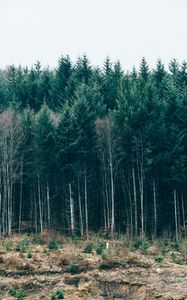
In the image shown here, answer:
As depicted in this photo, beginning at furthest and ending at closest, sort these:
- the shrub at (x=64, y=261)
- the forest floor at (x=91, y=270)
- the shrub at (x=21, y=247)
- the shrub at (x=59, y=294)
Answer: the shrub at (x=21, y=247)
the shrub at (x=64, y=261)
the forest floor at (x=91, y=270)
the shrub at (x=59, y=294)

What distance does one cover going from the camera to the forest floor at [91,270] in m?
27.4

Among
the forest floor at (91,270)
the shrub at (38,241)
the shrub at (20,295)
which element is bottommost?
the shrub at (20,295)

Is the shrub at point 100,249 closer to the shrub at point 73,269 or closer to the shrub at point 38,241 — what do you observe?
the shrub at point 73,269

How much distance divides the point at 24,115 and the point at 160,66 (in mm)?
25388

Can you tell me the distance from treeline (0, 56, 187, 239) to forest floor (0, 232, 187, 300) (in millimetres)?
6407

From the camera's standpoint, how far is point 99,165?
4750 cm

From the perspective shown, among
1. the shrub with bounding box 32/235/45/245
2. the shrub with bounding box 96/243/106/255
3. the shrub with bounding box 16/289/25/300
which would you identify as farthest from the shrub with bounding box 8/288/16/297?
the shrub with bounding box 32/235/45/245

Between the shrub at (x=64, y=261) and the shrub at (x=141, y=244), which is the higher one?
the shrub at (x=141, y=244)

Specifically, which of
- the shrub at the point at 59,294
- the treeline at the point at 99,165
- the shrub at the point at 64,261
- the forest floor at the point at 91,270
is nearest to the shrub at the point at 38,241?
the forest floor at the point at 91,270

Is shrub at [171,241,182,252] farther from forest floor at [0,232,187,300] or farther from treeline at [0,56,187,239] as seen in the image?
treeline at [0,56,187,239]

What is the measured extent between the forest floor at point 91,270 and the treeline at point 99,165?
6.41 metres

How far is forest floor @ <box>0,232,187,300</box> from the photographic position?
27.4 metres

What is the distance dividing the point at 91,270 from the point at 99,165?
59.6 ft

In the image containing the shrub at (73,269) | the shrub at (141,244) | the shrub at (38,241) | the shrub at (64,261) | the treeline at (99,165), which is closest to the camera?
the shrub at (73,269)
